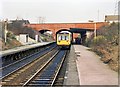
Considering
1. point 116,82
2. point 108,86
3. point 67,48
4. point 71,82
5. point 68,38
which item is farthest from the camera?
point 67,48

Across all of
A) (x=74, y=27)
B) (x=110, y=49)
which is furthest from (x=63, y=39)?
(x=74, y=27)

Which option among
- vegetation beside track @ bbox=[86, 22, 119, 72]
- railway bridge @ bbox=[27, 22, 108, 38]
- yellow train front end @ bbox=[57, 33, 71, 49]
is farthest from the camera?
railway bridge @ bbox=[27, 22, 108, 38]

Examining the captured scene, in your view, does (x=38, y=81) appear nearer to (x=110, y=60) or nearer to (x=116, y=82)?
(x=116, y=82)

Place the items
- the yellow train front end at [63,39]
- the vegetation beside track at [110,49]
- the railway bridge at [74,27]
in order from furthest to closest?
the railway bridge at [74,27] < the yellow train front end at [63,39] < the vegetation beside track at [110,49]

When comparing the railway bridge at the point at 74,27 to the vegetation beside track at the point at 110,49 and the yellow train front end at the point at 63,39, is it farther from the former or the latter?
the vegetation beside track at the point at 110,49

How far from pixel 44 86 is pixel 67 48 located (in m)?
42.1

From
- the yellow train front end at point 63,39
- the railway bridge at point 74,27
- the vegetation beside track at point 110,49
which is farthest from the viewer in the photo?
the railway bridge at point 74,27

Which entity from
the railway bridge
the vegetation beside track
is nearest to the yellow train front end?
the vegetation beside track

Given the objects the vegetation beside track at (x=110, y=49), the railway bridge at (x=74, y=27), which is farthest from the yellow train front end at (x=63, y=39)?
the railway bridge at (x=74, y=27)

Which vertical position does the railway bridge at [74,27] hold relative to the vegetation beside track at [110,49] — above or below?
above

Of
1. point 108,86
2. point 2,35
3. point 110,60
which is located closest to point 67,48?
point 2,35

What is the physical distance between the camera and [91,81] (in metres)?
15.4

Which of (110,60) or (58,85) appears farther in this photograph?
(110,60)

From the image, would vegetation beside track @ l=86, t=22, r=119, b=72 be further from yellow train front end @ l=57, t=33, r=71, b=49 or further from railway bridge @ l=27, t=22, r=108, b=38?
railway bridge @ l=27, t=22, r=108, b=38
